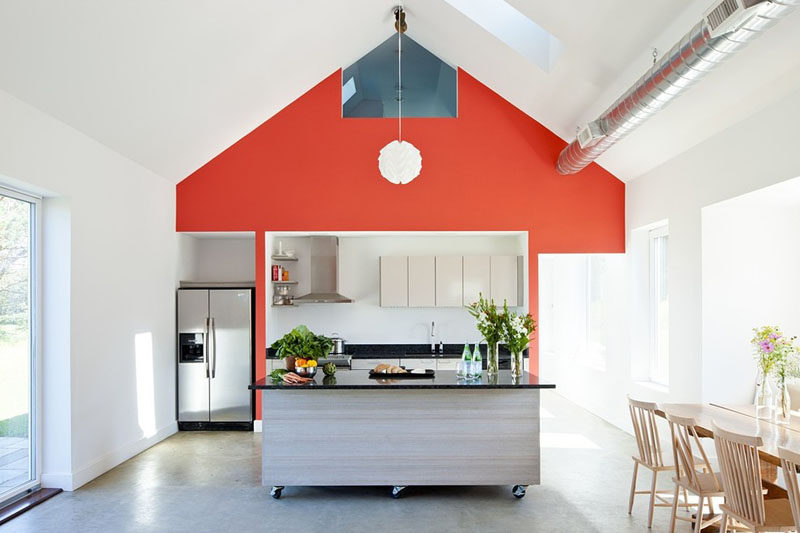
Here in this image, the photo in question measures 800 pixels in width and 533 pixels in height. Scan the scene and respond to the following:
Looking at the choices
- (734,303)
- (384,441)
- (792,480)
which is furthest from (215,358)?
(792,480)

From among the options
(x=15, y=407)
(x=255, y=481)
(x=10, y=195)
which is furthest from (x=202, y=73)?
(x=255, y=481)

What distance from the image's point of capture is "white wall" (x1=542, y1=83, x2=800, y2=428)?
182 inches

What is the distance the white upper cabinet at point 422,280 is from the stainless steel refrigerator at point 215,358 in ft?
6.39

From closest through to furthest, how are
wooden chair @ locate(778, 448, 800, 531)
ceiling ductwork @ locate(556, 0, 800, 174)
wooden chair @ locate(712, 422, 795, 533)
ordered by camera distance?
wooden chair @ locate(778, 448, 800, 531) → ceiling ductwork @ locate(556, 0, 800, 174) → wooden chair @ locate(712, 422, 795, 533)

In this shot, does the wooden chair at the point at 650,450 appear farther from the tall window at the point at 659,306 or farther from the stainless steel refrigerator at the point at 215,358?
the stainless steel refrigerator at the point at 215,358

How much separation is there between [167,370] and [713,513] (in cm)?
553

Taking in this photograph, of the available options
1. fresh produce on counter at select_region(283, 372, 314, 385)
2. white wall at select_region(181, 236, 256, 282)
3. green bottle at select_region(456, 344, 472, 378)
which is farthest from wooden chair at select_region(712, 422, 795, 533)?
white wall at select_region(181, 236, 256, 282)

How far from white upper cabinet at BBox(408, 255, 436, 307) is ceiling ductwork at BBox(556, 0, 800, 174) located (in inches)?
105

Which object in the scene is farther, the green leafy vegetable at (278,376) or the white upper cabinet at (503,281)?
the white upper cabinet at (503,281)

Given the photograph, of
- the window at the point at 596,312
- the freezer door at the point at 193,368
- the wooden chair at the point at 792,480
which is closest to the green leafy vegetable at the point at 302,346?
the freezer door at the point at 193,368

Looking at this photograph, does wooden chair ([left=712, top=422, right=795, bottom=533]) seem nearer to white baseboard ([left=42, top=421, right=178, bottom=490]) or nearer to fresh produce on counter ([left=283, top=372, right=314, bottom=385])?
fresh produce on counter ([left=283, top=372, right=314, bottom=385])

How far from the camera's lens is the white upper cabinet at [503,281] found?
315 inches

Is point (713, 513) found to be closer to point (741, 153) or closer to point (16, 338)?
point (741, 153)

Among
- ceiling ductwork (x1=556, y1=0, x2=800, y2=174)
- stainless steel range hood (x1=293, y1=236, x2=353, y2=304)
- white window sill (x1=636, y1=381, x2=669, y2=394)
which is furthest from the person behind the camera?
stainless steel range hood (x1=293, y1=236, x2=353, y2=304)
